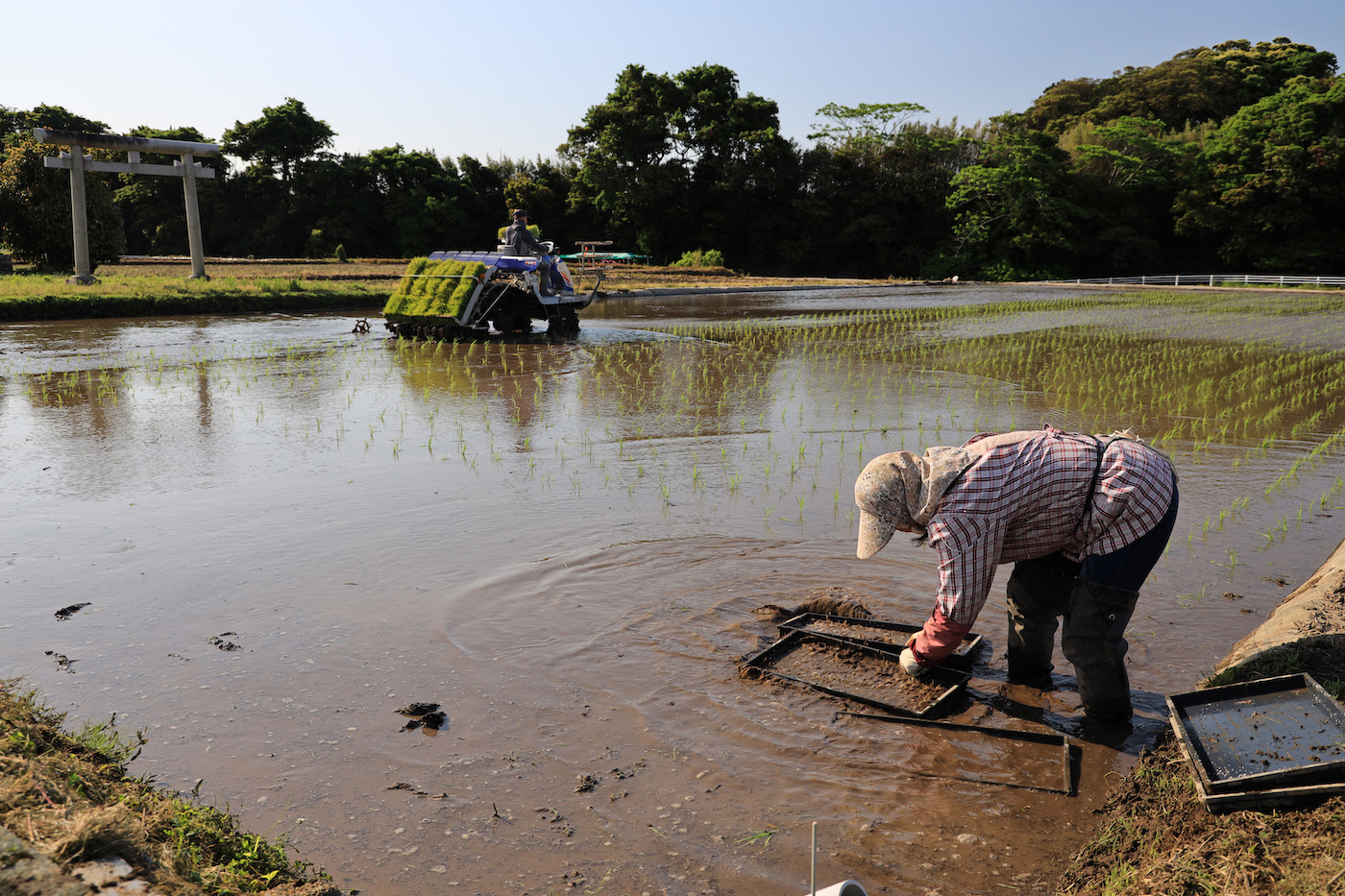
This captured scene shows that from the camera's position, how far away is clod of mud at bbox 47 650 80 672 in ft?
12.1

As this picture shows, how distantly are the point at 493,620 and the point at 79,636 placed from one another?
1.85 metres

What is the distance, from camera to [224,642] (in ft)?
13.1

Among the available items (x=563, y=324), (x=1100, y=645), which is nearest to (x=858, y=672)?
(x=1100, y=645)

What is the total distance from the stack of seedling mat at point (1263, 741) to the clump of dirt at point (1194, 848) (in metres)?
0.06

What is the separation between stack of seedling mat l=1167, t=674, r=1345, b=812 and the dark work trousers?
46 centimetres

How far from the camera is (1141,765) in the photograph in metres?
2.88

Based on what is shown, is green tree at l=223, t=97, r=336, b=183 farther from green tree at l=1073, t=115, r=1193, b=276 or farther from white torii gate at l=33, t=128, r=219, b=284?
green tree at l=1073, t=115, r=1193, b=276

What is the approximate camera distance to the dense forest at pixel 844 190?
34500mm

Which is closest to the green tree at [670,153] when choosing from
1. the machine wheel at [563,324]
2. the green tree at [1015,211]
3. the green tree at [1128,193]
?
the green tree at [1015,211]

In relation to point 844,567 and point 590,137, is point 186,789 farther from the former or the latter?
point 590,137

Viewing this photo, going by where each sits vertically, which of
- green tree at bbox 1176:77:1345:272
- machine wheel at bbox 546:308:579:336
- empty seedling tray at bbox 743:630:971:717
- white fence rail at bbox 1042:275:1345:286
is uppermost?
green tree at bbox 1176:77:1345:272

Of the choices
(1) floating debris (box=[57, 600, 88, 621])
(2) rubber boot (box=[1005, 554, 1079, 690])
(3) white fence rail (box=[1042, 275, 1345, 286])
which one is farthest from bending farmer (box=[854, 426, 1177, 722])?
(3) white fence rail (box=[1042, 275, 1345, 286])

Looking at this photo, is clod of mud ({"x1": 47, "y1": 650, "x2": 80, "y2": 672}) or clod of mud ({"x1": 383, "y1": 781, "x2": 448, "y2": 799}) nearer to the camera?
clod of mud ({"x1": 383, "y1": 781, "x2": 448, "y2": 799})

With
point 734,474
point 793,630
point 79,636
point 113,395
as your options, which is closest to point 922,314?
point 734,474
